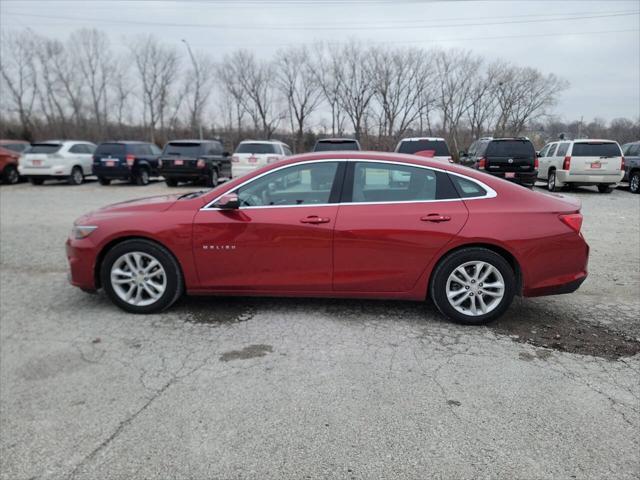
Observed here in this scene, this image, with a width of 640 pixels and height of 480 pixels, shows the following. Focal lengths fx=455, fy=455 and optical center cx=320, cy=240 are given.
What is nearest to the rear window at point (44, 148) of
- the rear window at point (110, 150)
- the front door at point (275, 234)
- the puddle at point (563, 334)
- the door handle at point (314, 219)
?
the rear window at point (110, 150)

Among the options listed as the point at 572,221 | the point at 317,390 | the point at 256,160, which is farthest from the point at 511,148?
the point at 317,390

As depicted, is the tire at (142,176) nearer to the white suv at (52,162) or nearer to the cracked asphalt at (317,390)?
the white suv at (52,162)

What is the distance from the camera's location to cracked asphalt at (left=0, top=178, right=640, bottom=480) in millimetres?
2326

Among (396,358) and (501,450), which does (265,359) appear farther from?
(501,450)

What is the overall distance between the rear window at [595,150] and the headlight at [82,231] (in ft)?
46.4

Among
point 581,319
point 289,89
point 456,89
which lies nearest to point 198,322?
point 581,319

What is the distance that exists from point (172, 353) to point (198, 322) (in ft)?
1.97

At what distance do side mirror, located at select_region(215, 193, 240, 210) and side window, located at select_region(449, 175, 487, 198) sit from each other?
193 cm

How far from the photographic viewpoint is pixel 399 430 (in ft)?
8.34

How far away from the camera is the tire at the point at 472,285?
3904 millimetres

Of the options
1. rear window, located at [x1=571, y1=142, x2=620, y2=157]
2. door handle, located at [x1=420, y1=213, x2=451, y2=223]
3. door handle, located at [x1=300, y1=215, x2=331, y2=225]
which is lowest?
door handle, located at [x1=300, y1=215, x2=331, y2=225]

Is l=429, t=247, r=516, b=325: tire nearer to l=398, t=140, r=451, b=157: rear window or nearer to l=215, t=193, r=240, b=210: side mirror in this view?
l=215, t=193, r=240, b=210: side mirror

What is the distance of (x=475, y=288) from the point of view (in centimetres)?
394

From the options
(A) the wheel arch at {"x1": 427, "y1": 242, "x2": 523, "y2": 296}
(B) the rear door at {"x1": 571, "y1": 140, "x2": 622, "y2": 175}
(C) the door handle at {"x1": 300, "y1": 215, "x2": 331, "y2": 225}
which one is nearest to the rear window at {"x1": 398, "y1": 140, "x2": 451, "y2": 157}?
(B) the rear door at {"x1": 571, "y1": 140, "x2": 622, "y2": 175}
